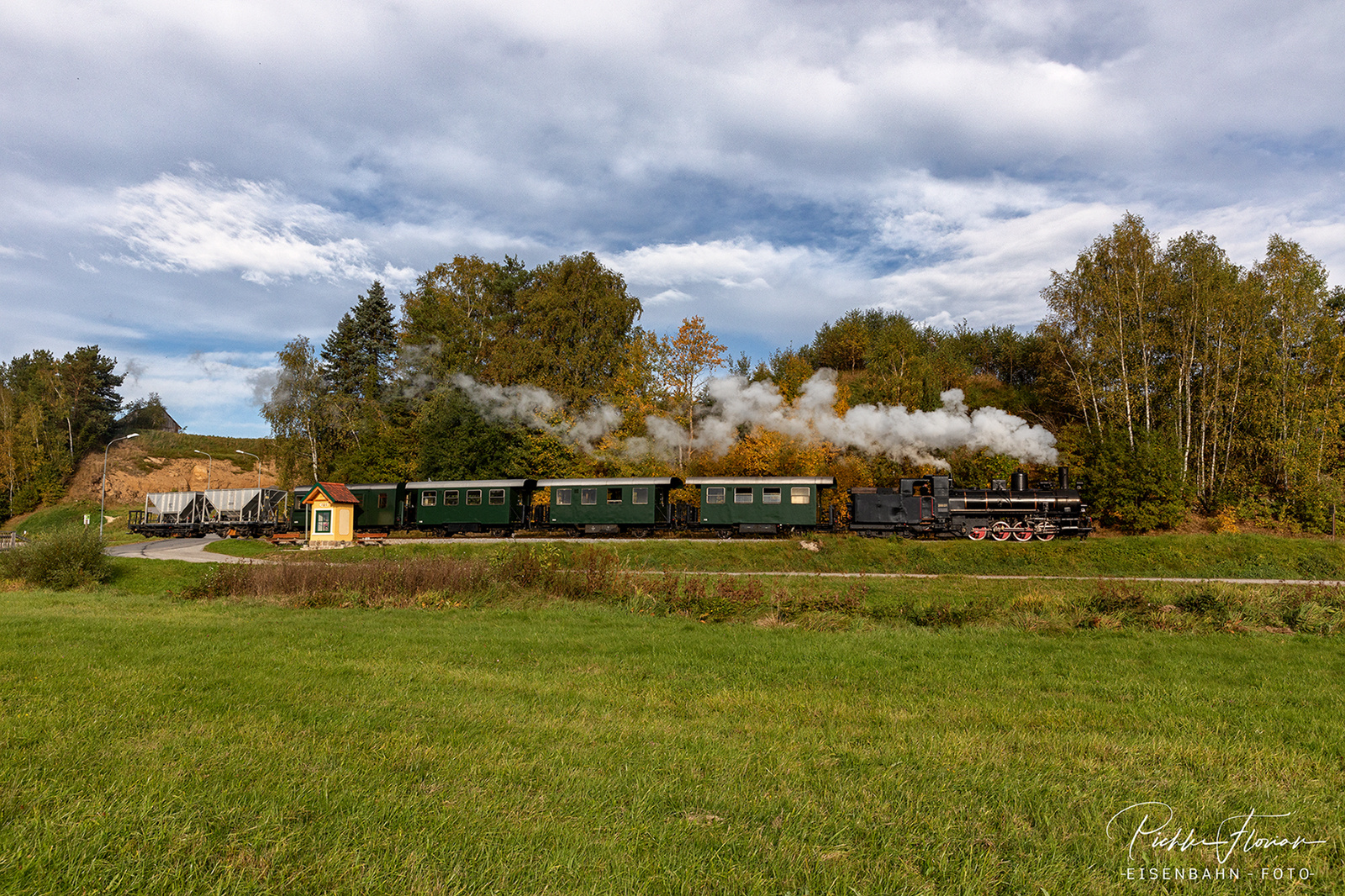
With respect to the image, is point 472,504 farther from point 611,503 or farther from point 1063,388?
point 1063,388

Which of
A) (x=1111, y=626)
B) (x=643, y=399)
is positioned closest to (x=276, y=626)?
(x=1111, y=626)

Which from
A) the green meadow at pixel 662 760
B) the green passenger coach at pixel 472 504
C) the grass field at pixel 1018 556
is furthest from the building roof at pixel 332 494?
the green meadow at pixel 662 760

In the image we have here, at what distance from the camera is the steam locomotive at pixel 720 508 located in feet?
96.4

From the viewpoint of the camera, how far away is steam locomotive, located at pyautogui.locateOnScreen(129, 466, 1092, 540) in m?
29.4

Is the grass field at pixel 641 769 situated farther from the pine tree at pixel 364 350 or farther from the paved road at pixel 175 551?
the pine tree at pixel 364 350

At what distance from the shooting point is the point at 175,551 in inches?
1281

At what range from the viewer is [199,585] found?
731 inches

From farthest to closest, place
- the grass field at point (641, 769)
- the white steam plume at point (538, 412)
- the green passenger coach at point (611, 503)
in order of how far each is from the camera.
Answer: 1. the white steam plume at point (538, 412)
2. the green passenger coach at point (611, 503)
3. the grass field at point (641, 769)

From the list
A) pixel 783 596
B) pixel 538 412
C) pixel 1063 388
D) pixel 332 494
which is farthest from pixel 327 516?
pixel 1063 388

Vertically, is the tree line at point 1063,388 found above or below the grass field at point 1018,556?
above

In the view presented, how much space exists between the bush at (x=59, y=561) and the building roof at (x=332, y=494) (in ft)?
38.3

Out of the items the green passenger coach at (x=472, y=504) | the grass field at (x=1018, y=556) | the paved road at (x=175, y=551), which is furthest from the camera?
the green passenger coach at (x=472, y=504)

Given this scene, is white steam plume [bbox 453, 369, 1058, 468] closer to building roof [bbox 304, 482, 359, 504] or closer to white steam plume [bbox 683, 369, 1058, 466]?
white steam plume [bbox 683, 369, 1058, 466]

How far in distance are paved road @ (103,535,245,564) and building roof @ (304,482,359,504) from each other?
479 cm
